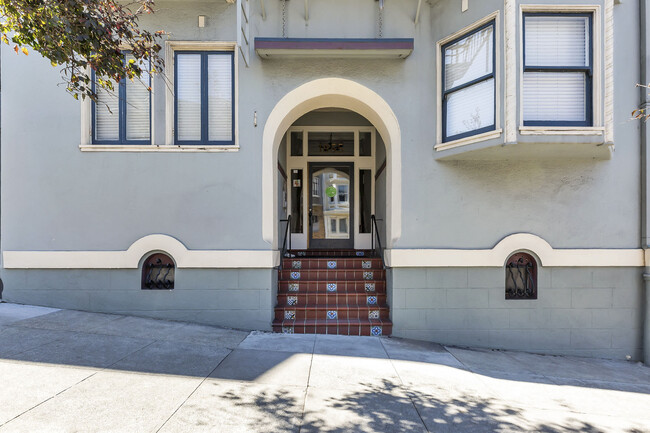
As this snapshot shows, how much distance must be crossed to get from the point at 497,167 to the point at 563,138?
103cm

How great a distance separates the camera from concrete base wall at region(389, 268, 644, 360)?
5.95 m

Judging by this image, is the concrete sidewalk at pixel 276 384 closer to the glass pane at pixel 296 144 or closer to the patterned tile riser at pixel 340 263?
the patterned tile riser at pixel 340 263

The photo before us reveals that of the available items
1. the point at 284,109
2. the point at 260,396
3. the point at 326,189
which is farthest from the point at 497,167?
the point at 260,396

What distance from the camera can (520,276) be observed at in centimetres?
608

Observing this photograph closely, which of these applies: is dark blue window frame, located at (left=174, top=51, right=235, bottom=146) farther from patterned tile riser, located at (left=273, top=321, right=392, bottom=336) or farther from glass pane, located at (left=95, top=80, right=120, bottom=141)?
patterned tile riser, located at (left=273, top=321, right=392, bottom=336)

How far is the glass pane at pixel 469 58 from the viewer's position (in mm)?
5609

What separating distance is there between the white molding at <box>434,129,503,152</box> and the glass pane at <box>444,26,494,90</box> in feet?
3.35

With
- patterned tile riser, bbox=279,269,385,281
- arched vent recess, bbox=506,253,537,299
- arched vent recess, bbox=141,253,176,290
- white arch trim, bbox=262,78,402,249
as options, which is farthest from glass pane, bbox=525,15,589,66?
arched vent recess, bbox=141,253,176,290

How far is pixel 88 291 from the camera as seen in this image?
6.01 metres

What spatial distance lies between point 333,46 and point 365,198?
422 cm

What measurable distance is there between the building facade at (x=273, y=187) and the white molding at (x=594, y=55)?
66 centimetres

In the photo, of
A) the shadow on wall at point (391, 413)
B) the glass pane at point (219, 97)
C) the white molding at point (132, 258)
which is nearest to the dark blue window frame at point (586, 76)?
the shadow on wall at point (391, 413)

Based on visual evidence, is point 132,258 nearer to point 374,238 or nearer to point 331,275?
point 331,275

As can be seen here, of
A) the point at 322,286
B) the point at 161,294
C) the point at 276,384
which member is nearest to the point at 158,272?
the point at 161,294
